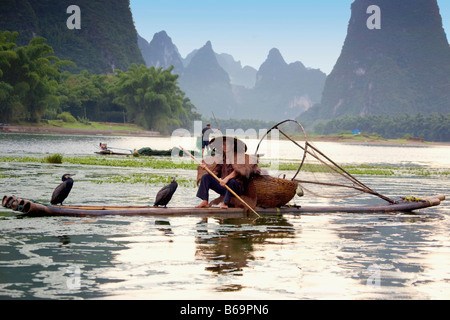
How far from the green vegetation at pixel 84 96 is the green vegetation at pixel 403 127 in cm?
4890

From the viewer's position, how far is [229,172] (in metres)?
10.7

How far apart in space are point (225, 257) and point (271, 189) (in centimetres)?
369

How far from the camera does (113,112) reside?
3706 inches

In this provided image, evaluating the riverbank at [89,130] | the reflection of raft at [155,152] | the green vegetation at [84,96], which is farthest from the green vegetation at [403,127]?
the reflection of raft at [155,152]

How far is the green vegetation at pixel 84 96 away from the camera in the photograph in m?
66.4

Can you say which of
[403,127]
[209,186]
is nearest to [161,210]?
[209,186]

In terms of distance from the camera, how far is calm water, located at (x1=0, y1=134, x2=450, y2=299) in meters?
5.81

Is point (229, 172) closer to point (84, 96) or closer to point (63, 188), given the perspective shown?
point (63, 188)

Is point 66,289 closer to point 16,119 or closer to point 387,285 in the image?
point 387,285

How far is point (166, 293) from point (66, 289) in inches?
40.7

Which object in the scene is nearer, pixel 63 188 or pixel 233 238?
pixel 233 238

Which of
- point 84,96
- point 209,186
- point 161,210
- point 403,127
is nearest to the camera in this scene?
point 161,210

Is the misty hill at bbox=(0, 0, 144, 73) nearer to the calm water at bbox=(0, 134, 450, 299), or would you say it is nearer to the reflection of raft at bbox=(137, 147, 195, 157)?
the reflection of raft at bbox=(137, 147, 195, 157)
